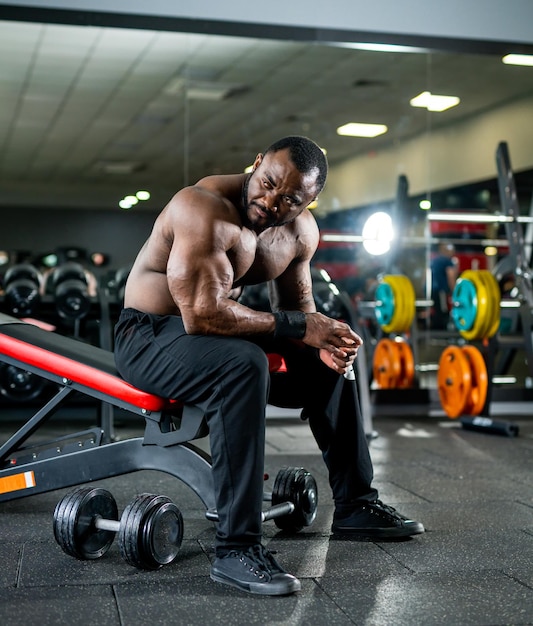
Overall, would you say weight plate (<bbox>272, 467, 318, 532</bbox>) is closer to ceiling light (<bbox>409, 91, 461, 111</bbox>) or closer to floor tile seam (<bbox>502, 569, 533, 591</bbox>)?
floor tile seam (<bbox>502, 569, 533, 591</bbox>)

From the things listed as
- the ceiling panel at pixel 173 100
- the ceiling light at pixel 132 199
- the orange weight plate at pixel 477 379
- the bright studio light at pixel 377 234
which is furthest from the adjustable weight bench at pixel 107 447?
the ceiling light at pixel 132 199

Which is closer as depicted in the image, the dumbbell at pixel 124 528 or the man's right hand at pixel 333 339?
the dumbbell at pixel 124 528

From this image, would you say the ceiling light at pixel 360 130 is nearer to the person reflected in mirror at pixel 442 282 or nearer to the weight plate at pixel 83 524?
the person reflected in mirror at pixel 442 282

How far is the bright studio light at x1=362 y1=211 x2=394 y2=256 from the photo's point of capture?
6.00 m

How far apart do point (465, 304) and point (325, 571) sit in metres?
3.06

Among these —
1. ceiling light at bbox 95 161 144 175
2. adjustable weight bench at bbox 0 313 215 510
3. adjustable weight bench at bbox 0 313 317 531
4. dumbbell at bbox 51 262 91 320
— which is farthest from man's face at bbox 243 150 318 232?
ceiling light at bbox 95 161 144 175

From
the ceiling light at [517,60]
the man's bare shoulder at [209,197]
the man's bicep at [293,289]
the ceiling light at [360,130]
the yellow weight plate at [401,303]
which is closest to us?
the man's bare shoulder at [209,197]

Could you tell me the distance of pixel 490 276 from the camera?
4.75 meters

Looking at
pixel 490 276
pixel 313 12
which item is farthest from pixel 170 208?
pixel 313 12

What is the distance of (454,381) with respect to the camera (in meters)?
4.68

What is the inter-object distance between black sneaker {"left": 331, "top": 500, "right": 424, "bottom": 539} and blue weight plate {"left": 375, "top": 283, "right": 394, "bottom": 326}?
9.53ft

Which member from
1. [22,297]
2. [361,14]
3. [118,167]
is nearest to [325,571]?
[22,297]

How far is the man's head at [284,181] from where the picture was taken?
202 centimetres

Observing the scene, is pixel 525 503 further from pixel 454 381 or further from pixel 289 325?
pixel 454 381
